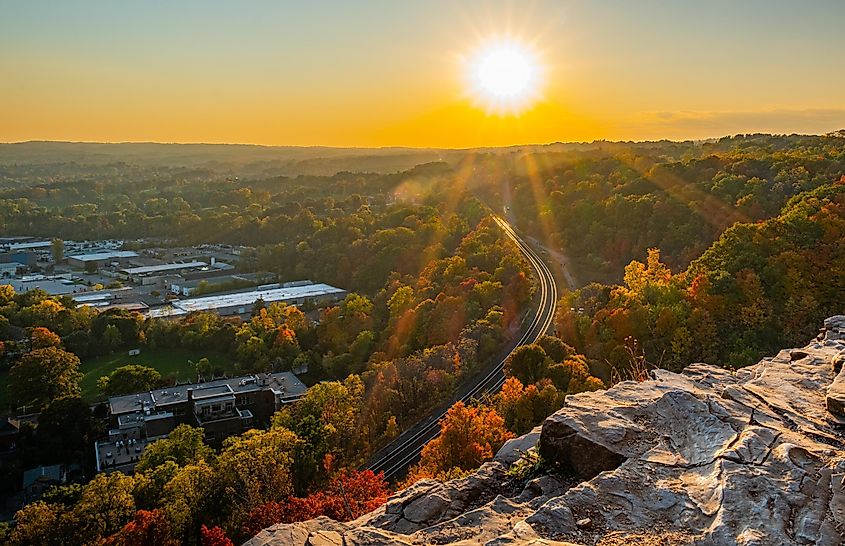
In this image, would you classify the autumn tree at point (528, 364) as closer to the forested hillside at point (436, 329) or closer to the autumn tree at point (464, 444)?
the forested hillside at point (436, 329)

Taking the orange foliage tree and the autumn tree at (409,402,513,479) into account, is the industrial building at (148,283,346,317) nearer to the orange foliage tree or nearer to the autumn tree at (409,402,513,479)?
the orange foliage tree

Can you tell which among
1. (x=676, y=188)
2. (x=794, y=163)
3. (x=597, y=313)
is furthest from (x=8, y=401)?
(x=794, y=163)

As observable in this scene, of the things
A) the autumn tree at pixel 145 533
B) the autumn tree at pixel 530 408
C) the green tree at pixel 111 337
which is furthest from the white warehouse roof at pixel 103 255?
the autumn tree at pixel 530 408

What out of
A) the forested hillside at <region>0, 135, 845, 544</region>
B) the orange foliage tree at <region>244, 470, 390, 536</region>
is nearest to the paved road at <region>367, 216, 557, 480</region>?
the forested hillside at <region>0, 135, 845, 544</region>

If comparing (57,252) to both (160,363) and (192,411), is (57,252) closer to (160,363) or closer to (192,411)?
(160,363)

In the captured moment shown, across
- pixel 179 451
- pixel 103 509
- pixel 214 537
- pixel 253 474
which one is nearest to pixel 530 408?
pixel 253 474
